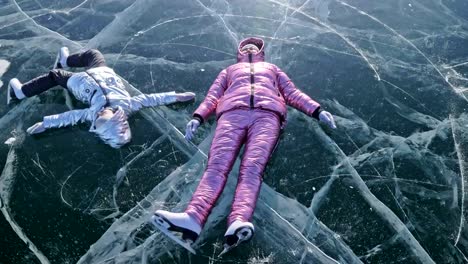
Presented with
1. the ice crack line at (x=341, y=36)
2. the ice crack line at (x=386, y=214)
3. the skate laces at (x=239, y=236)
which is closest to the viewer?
the skate laces at (x=239, y=236)

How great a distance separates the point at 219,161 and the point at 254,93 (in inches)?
25.3

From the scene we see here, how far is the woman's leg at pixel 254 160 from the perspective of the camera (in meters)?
2.96

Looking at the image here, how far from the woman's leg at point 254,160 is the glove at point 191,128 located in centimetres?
44

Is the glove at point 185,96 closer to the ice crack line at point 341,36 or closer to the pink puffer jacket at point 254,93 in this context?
the pink puffer jacket at point 254,93

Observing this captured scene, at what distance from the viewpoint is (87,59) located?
4266mm

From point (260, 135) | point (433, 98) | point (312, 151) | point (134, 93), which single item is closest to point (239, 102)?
point (260, 135)

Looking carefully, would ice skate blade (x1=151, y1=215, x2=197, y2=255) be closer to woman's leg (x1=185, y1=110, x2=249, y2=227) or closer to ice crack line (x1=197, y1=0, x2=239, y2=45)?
woman's leg (x1=185, y1=110, x2=249, y2=227)

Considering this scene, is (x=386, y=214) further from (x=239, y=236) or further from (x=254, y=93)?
(x=254, y=93)

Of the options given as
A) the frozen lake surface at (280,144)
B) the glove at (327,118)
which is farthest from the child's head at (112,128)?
the glove at (327,118)

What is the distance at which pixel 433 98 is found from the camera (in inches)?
162

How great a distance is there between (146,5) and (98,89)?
184cm

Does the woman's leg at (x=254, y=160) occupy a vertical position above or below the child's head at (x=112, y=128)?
above

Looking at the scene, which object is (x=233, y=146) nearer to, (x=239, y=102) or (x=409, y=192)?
(x=239, y=102)

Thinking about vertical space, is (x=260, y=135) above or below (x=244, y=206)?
above
